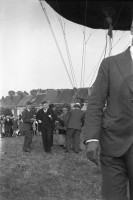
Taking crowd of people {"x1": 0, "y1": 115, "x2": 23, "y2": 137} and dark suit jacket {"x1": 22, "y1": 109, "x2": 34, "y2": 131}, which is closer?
dark suit jacket {"x1": 22, "y1": 109, "x2": 34, "y2": 131}

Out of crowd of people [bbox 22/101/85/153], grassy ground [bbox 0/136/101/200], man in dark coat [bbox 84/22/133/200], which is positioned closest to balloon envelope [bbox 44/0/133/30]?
crowd of people [bbox 22/101/85/153]

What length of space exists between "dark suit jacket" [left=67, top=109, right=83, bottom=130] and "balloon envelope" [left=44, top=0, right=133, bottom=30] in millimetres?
6320

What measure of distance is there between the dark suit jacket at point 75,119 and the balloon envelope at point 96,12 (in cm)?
632

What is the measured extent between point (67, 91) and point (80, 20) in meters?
65.1

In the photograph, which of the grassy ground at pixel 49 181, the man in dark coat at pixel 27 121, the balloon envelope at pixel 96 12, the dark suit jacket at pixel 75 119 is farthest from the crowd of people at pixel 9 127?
the grassy ground at pixel 49 181

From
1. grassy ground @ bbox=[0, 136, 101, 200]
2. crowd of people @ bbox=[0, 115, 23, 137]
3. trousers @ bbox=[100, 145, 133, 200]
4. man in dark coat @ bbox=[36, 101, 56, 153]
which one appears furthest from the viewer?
crowd of people @ bbox=[0, 115, 23, 137]

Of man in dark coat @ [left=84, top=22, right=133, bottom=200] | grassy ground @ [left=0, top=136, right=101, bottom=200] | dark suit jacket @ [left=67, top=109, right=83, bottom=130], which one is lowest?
grassy ground @ [left=0, top=136, right=101, bottom=200]

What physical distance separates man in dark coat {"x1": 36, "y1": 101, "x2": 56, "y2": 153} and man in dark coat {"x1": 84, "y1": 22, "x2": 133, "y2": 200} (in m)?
11.0

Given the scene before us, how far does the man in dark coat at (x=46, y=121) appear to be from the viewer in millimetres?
14180

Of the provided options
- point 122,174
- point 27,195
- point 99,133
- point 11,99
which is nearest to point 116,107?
point 99,133

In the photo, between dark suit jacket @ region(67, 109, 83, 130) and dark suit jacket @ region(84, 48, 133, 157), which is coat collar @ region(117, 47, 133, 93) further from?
dark suit jacket @ region(67, 109, 83, 130)

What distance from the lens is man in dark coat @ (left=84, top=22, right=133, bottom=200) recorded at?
122 inches

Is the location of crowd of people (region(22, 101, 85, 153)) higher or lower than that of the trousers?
lower

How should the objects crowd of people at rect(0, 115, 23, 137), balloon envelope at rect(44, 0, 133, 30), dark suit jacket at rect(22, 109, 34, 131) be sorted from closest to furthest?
dark suit jacket at rect(22, 109, 34, 131), balloon envelope at rect(44, 0, 133, 30), crowd of people at rect(0, 115, 23, 137)
